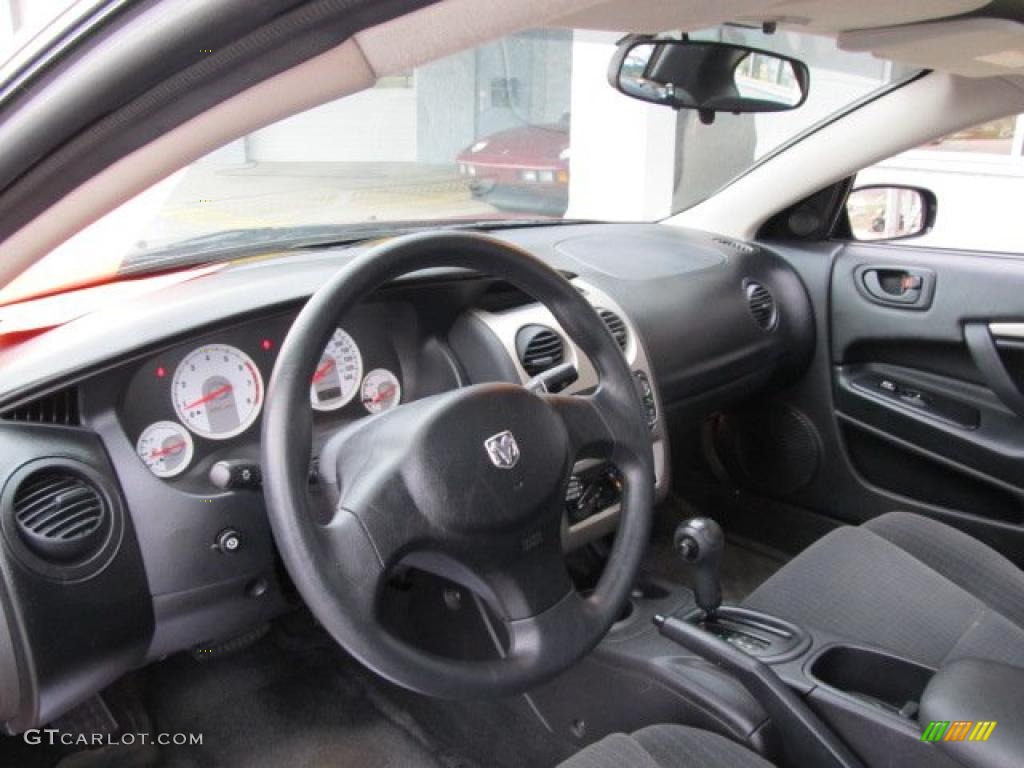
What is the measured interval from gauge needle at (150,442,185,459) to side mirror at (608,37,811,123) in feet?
4.03

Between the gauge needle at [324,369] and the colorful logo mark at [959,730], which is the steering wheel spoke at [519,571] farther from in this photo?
the gauge needle at [324,369]

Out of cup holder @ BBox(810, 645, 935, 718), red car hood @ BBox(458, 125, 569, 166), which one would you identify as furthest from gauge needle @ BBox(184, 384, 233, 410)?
red car hood @ BBox(458, 125, 569, 166)

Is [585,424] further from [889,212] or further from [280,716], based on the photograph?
[889,212]

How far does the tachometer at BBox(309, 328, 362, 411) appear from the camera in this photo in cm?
176

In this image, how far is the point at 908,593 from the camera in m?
1.76

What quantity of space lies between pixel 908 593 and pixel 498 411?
94 cm

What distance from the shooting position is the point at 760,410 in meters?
2.97

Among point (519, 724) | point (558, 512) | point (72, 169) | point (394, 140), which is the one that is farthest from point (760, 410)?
point (394, 140)

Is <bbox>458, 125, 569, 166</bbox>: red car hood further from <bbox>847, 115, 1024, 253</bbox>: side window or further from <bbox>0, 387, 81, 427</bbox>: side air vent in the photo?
<bbox>0, 387, 81, 427</bbox>: side air vent

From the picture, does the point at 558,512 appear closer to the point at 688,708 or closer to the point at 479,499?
the point at 479,499

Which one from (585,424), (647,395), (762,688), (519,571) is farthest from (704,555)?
(647,395)

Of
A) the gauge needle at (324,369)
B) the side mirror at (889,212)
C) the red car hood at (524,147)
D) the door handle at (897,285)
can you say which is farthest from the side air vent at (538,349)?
the red car hood at (524,147)

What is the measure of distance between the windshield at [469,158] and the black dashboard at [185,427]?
0.17m

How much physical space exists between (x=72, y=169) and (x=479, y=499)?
2.07ft
